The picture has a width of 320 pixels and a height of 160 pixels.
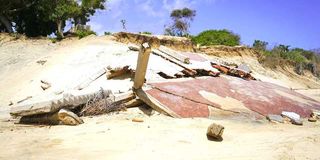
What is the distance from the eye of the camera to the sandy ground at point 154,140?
5.54 metres

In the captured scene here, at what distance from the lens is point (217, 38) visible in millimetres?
25672

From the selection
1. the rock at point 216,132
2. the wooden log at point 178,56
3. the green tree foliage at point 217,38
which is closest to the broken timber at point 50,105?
the rock at point 216,132

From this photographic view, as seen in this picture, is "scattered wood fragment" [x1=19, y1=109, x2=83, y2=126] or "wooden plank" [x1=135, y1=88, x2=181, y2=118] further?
"wooden plank" [x1=135, y1=88, x2=181, y2=118]

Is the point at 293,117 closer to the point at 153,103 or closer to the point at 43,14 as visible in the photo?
the point at 153,103

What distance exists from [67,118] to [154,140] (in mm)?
2110

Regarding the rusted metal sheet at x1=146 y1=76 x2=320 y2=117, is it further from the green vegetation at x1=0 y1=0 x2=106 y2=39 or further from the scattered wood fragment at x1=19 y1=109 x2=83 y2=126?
the green vegetation at x1=0 y1=0 x2=106 y2=39

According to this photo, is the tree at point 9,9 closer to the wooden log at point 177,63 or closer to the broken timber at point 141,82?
the wooden log at point 177,63

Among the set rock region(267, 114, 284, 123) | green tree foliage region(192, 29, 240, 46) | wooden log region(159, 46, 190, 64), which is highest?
green tree foliage region(192, 29, 240, 46)

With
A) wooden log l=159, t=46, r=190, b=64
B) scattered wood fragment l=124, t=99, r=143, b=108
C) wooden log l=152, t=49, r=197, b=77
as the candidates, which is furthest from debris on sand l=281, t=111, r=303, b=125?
wooden log l=159, t=46, r=190, b=64

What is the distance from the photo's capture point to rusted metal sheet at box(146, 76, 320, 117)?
28.2 feet

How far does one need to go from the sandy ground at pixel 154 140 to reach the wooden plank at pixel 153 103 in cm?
29

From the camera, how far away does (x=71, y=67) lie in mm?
13508

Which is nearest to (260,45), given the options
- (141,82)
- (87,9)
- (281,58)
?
(281,58)

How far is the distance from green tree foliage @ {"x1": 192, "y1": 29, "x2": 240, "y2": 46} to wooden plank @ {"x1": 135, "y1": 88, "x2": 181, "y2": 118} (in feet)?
53.6
